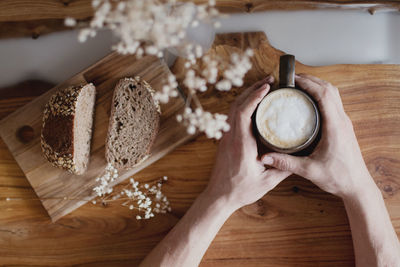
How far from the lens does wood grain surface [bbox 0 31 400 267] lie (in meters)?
1.25

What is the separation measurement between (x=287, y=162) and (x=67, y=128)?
65 centimetres

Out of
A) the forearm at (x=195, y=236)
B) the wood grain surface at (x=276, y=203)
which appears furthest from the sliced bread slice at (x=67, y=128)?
the forearm at (x=195, y=236)

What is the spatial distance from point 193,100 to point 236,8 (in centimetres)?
35

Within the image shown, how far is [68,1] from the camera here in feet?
4.29

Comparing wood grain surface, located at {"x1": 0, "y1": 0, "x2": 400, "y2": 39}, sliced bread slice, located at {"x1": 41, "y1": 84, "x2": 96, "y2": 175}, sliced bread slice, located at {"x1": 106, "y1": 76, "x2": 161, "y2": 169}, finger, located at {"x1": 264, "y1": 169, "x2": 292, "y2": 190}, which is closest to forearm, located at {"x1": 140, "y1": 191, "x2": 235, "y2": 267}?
finger, located at {"x1": 264, "y1": 169, "x2": 292, "y2": 190}

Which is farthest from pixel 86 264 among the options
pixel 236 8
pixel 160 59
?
pixel 236 8

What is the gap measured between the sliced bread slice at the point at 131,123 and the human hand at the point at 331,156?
0.37 meters

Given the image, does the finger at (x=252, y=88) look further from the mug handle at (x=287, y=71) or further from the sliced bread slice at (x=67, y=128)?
the sliced bread slice at (x=67, y=128)

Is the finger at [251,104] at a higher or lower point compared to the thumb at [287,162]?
higher

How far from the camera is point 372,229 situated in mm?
1174

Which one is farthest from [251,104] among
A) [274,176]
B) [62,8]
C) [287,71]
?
[62,8]

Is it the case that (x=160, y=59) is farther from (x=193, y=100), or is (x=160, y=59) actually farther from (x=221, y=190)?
(x=221, y=190)

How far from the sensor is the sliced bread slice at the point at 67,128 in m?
1.15

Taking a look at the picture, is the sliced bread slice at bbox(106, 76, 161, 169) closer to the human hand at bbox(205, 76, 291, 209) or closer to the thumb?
the human hand at bbox(205, 76, 291, 209)
